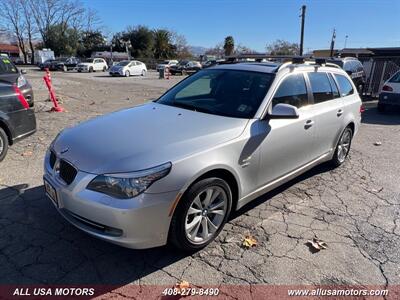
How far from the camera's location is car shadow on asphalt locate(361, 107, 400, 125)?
34.9 feet

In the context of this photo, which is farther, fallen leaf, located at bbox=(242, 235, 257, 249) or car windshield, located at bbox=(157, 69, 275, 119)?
car windshield, located at bbox=(157, 69, 275, 119)

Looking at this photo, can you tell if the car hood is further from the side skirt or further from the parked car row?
the parked car row

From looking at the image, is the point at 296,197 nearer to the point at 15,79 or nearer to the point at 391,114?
the point at 15,79

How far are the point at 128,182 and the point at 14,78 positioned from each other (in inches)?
322

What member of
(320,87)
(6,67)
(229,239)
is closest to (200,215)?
(229,239)

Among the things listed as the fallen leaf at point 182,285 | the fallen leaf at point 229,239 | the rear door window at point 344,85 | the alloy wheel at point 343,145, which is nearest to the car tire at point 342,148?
the alloy wheel at point 343,145

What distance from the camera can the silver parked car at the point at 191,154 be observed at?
8.79 ft

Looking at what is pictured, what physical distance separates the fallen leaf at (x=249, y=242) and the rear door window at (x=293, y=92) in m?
1.49

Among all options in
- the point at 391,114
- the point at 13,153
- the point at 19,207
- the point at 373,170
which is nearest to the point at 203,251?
the point at 19,207

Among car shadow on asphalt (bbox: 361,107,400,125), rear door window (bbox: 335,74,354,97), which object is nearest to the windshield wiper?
rear door window (bbox: 335,74,354,97)

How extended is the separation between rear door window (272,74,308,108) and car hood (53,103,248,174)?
709 millimetres

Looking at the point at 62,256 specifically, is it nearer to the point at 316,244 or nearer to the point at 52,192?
the point at 52,192

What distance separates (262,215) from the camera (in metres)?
3.97

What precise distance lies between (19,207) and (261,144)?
2.93m
